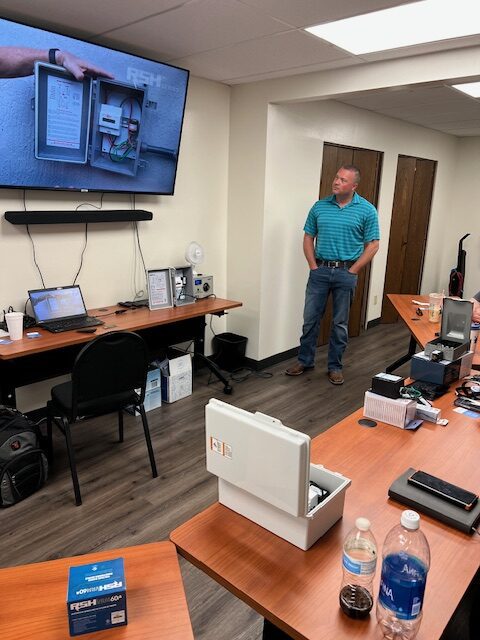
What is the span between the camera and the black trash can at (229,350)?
442cm

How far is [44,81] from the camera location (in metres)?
2.72

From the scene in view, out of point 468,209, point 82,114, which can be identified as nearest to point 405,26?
point 82,114

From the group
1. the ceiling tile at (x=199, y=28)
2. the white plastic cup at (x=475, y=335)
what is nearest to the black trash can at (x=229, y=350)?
the white plastic cup at (x=475, y=335)

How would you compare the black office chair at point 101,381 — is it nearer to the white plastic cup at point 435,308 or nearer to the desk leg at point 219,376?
the desk leg at point 219,376

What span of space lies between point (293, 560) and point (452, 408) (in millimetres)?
1177

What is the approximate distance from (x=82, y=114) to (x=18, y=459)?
6.90ft

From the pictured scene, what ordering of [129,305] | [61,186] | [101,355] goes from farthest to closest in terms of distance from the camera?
[129,305], [61,186], [101,355]

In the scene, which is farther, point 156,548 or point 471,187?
point 471,187

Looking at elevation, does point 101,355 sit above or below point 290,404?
above

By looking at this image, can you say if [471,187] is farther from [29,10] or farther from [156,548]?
[156,548]

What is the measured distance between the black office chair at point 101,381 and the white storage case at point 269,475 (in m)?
1.26

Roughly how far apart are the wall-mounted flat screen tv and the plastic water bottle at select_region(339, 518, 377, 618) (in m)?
2.73

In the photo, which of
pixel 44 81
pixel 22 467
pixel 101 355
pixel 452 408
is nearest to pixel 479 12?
pixel 452 408

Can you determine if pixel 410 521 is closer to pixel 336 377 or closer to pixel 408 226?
pixel 336 377
